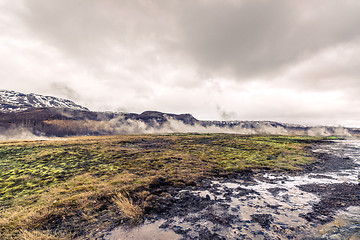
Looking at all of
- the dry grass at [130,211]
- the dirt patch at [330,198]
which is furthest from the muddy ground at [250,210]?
the dry grass at [130,211]

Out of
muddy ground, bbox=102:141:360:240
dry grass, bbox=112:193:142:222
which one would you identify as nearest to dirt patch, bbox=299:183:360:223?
muddy ground, bbox=102:141:360:240

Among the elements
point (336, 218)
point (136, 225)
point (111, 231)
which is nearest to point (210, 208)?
point (136, 225)

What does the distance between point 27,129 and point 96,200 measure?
623ft

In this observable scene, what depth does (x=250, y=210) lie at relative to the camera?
10.2 m

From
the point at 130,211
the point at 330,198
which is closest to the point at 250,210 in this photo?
the point at 330,198

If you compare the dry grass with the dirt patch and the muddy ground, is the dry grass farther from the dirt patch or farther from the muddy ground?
the dirt patch

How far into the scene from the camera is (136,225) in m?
8.43

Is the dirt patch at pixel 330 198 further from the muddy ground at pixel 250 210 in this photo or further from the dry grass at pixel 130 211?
the dry grass at pixel 130 211

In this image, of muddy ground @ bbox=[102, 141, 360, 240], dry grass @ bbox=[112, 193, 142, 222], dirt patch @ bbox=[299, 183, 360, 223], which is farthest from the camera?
dirt patch @ bbox=[299, 183, 360, 223]

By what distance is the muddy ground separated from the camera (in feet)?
25.5

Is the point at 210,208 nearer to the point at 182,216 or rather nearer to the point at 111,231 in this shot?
the point at 182,216

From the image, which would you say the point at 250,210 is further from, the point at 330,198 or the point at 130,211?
the point at 130,211

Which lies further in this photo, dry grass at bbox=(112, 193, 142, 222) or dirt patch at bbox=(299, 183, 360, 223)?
dirt patch at bbox=(299, 183, 360, 223)

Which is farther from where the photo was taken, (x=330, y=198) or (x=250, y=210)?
(x=330, y=198)
